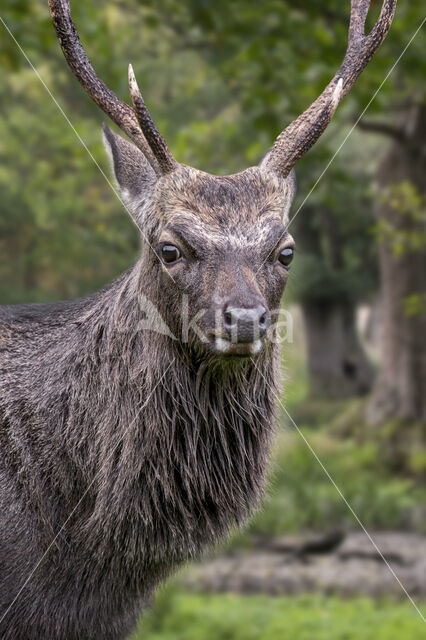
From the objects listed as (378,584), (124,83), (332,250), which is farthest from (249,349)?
(332,250)

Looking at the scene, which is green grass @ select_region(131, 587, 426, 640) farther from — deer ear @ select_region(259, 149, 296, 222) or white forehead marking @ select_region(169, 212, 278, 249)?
white forehead marking @ select_region(169, 212, 278, 249)

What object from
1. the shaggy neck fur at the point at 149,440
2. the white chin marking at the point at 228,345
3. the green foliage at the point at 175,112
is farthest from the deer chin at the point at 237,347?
the green foliage at the point at 175,112

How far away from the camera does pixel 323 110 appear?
143 inches

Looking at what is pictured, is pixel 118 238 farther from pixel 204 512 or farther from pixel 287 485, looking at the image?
pixel 204 512

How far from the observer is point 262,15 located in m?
8.53

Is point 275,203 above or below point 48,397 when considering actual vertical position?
above

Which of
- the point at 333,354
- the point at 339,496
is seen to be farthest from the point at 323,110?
the point at 333,354

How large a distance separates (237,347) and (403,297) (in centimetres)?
1099

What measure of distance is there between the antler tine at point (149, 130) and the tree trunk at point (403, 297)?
9651 millimetres

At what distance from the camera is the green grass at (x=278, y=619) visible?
793 centimetres

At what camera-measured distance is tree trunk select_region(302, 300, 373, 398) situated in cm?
2059

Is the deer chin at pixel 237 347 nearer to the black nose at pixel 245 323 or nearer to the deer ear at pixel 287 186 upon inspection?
the black nose at pixel 245 323

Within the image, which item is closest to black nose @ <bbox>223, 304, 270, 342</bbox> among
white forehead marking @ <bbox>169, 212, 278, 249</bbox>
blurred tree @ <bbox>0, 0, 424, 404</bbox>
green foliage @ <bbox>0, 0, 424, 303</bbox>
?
white forehead marking @ <bbox>169, 212, 278, 249</bbox>

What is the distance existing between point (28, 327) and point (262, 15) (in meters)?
5.85
